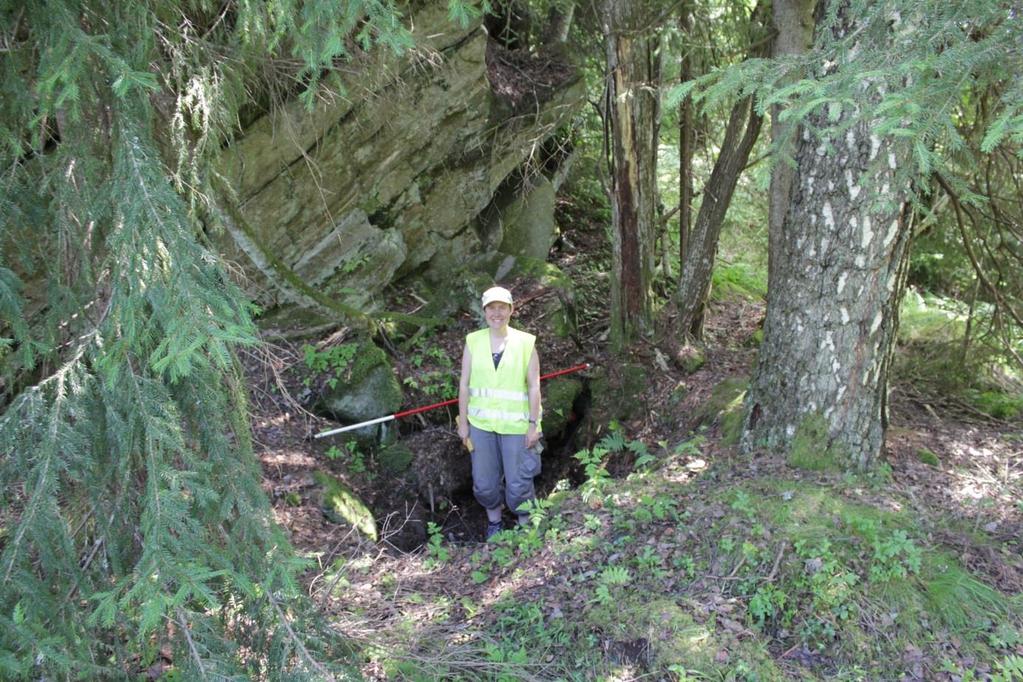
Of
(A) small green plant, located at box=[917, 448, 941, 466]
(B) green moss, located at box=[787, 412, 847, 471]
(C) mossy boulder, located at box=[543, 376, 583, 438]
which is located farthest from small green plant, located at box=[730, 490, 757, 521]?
(C) mossy boulder, located at box=[543, 376, 583, 438]

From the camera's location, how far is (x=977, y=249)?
6.52 metres

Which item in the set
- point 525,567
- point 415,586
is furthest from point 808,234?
point 415,586

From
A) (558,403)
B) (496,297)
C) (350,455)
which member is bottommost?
(350,455)

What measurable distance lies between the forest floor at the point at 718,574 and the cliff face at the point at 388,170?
290 centimetres

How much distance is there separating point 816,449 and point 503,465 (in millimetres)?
2522

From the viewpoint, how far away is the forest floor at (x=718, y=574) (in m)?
3.79

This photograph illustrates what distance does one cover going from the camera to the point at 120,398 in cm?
278

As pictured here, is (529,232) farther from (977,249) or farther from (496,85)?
(977,249)

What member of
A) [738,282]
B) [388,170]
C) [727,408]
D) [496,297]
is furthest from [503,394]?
[738,282]

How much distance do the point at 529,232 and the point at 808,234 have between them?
5507mm

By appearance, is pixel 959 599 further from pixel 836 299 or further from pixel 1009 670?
pixel 836 299

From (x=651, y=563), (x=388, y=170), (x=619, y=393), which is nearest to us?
(x=651, y=563)

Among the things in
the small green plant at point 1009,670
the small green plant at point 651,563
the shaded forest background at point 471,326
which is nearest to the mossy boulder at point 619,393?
the shaded forest background at point 471,326

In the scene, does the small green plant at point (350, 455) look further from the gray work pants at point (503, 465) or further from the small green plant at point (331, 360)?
the gray work pants at point (503, 465)
